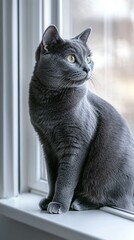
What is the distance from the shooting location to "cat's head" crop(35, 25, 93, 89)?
51.2 inches

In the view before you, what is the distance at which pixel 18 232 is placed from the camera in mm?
1496

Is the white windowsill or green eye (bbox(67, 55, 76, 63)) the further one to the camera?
green eye (bbox(67, 55, 76, 63))

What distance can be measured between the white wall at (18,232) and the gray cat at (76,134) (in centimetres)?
8

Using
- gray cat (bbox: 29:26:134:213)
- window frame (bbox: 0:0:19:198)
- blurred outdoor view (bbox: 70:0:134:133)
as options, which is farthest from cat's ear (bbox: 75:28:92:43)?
window frame (bbox: 0:0:19:198)

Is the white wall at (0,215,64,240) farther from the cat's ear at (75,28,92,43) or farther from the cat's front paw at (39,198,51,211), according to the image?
the cat's ear at (75,28,92,43)

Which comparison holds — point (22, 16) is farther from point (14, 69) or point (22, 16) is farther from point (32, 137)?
point (32, 137)

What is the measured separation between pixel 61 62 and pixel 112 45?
26cm

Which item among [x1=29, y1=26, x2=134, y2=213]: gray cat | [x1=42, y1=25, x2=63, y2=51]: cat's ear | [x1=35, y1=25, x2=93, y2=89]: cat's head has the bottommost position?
[x1=29, y1=26, x2=134, y2=213]: gray cat

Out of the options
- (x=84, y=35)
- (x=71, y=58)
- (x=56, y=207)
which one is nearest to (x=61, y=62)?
(x=71, y=58)

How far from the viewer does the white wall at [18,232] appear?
140cm

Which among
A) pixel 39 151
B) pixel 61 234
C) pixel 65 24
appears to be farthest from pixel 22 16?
pixel 61 234

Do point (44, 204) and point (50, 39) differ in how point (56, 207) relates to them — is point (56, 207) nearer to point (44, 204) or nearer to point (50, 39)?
point (44, 204)

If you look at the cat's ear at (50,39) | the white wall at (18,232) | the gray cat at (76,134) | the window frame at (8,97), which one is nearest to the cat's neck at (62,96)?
the gray cat at (76,134)

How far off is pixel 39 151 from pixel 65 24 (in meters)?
0.42
